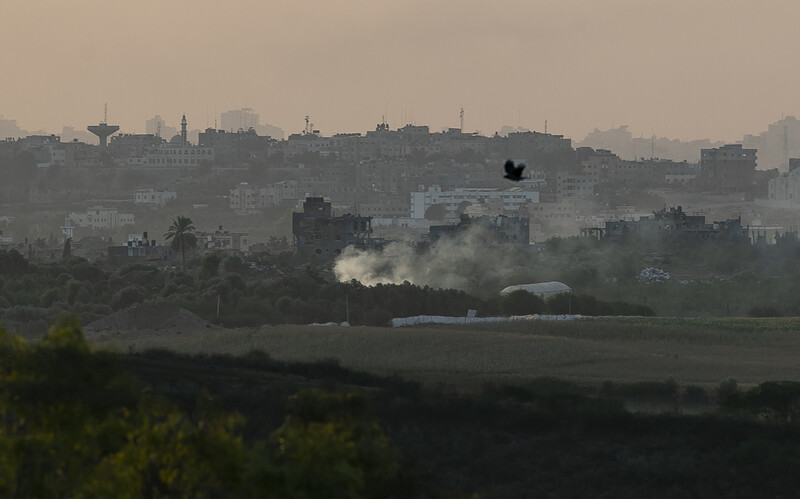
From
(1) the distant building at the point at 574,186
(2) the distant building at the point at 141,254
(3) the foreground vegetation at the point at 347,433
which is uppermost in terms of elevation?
(1) the distant building at the point at 574,186

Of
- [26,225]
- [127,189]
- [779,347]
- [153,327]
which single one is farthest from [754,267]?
[127,189]

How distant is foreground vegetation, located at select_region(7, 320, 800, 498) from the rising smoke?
127 ft

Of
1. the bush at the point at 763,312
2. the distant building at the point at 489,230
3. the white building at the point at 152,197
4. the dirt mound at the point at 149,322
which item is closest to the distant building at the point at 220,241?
the distant building at the point at 489,230

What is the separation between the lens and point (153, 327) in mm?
58344

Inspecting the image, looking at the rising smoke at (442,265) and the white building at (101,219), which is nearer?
the rising smoke at (442,265)

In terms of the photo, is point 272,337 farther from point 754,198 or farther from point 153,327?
point 754,198

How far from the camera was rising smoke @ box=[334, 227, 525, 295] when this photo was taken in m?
85.8

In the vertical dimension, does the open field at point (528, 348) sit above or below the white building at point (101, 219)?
below

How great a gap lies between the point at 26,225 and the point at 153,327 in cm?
10808

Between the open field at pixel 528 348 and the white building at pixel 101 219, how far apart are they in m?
107

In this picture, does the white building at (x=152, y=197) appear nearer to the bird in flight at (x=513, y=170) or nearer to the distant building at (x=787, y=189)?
the distant building at (x=787, y=189)

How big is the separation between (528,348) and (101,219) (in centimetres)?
11734

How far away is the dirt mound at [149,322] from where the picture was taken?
57794 millimetres

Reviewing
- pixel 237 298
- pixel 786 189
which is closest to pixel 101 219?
pixel 786 189
